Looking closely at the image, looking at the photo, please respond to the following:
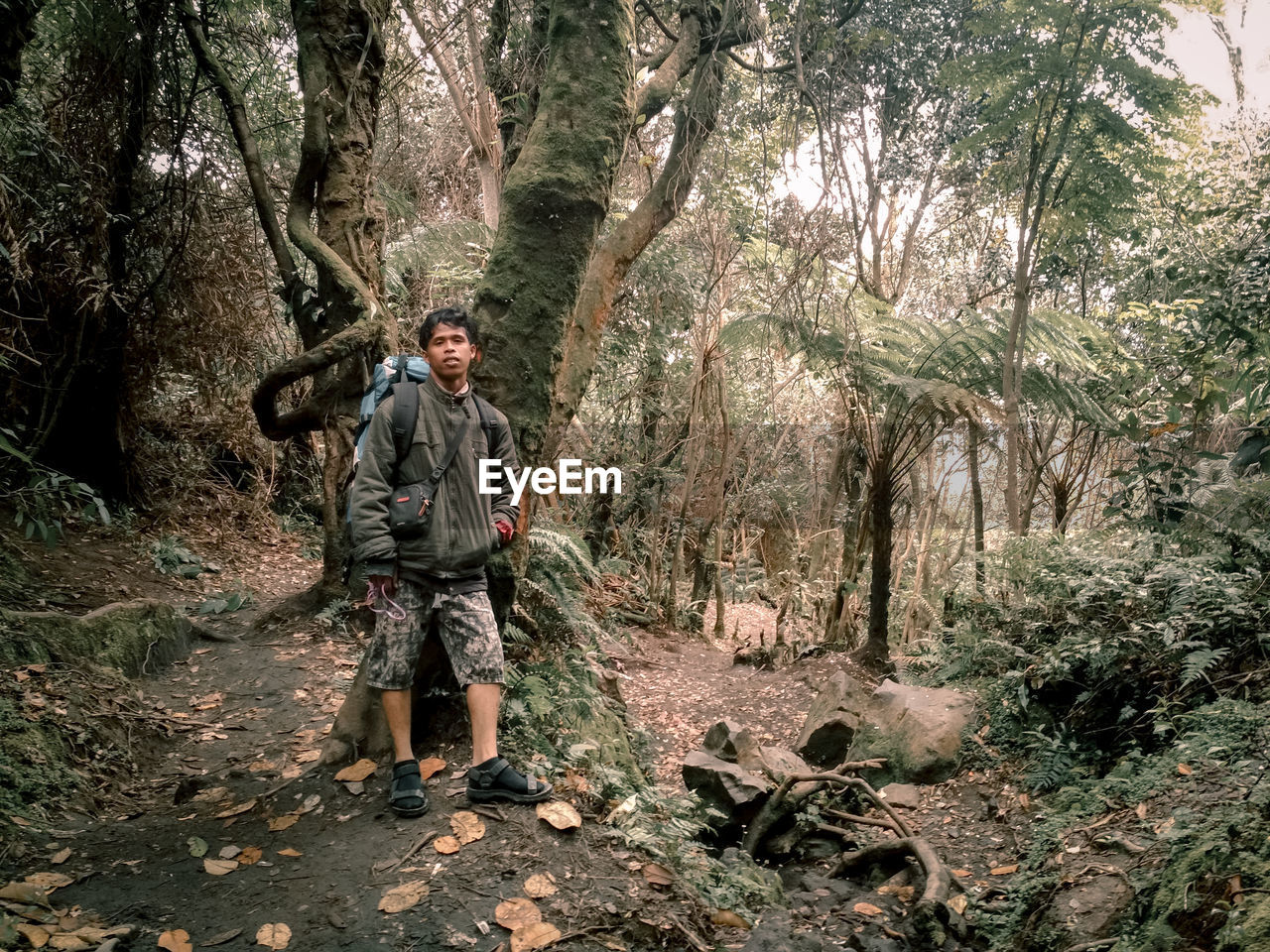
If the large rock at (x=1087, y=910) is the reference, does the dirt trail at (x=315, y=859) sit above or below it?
above

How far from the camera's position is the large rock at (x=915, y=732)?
547cm

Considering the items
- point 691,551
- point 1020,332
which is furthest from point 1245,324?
point 691,551

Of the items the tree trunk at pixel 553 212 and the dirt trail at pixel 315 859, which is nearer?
the dirt trail at pixel 315 859

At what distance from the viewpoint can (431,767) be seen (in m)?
3.41

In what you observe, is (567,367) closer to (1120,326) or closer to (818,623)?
(818,623)

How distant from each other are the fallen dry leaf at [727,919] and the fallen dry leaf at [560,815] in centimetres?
63

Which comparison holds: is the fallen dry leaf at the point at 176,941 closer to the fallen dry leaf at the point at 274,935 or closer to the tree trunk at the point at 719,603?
the fallen dry leaf at the point at 274,935

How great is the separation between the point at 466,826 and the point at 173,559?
5.07 m

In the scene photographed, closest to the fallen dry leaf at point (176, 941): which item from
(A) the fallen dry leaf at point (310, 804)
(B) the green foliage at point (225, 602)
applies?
(A) the fallen dry leaf at point (310, 804)

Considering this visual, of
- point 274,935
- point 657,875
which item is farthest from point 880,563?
point 274,935

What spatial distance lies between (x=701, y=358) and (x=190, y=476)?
5.58 meters

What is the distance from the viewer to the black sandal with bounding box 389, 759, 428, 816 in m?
3.12

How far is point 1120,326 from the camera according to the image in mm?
→ 10797

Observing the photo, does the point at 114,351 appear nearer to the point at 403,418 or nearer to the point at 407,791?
the point at 403,418
